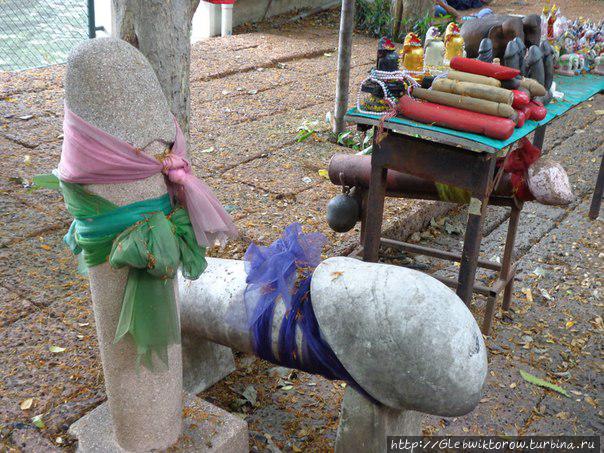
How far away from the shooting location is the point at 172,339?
204 cm

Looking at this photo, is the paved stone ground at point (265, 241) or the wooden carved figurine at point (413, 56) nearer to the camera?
the paved stone ground at point (265, 241)

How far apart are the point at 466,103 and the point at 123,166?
1599 millimetres

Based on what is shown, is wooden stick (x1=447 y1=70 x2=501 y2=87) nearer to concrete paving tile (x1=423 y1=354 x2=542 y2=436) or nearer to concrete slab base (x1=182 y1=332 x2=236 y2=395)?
concrete paving tile (x1=423 y1=354 x2=542 y2=436)

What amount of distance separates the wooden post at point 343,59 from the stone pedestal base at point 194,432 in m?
3.22

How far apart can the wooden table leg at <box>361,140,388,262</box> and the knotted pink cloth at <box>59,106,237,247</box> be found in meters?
1.22

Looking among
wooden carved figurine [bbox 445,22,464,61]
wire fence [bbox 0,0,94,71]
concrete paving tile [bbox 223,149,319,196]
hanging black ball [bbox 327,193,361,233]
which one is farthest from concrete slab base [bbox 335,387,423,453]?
wire fence [bbox 0,0,94,71]

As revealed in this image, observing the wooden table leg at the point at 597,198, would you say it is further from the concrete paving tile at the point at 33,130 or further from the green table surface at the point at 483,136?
the concrete paving tile at the point at 33,130

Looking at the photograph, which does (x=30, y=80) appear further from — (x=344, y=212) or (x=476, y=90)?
(x=476, y=90)

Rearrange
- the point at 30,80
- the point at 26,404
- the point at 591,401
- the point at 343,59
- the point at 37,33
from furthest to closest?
the point at 37,33 → the point at 30,80 → the point at 343,59 → the point at 591,401 → the point at 26,404

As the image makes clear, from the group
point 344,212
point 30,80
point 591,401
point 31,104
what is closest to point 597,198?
point 591,401

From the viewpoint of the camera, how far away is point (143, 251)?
185cm

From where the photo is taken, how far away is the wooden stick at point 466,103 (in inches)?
110

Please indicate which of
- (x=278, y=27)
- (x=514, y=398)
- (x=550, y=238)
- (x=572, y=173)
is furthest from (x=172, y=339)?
(x=278, y=27)

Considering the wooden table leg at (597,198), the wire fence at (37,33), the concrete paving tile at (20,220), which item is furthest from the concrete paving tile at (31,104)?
the wooden table leg at (597,198)
